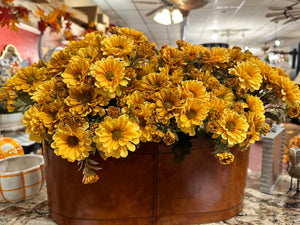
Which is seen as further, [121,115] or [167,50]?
[167,50]

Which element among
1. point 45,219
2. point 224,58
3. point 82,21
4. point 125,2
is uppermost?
point 125,2

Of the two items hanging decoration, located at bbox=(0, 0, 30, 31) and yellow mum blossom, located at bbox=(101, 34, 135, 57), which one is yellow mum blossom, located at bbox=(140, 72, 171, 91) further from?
hanging decoration, located at bbox=(0, 0, 30, 31)

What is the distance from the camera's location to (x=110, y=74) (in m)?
0.54

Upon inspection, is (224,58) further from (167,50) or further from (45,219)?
(45,219)

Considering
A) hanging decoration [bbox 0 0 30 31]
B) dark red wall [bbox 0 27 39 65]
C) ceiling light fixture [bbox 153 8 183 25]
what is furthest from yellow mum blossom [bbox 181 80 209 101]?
ceiling light fixture [bbox 153 8 183 25]

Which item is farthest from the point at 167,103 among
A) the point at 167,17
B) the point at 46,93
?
the point at 167,17

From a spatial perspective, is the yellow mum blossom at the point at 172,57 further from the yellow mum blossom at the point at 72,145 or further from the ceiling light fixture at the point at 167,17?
the ceiling light fixture at the point at 167,17

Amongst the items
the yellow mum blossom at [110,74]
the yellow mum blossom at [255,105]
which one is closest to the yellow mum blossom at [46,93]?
the yellow mum blossom at [110,74]

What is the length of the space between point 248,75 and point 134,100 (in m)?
0.28

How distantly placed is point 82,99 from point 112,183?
21 centimetres

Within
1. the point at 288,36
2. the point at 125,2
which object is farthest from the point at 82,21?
the point at 288,36

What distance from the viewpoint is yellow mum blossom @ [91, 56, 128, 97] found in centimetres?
52

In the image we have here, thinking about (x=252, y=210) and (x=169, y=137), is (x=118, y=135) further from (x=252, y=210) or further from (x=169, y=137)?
(x=252, y=210)

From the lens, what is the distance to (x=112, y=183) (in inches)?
24.8
